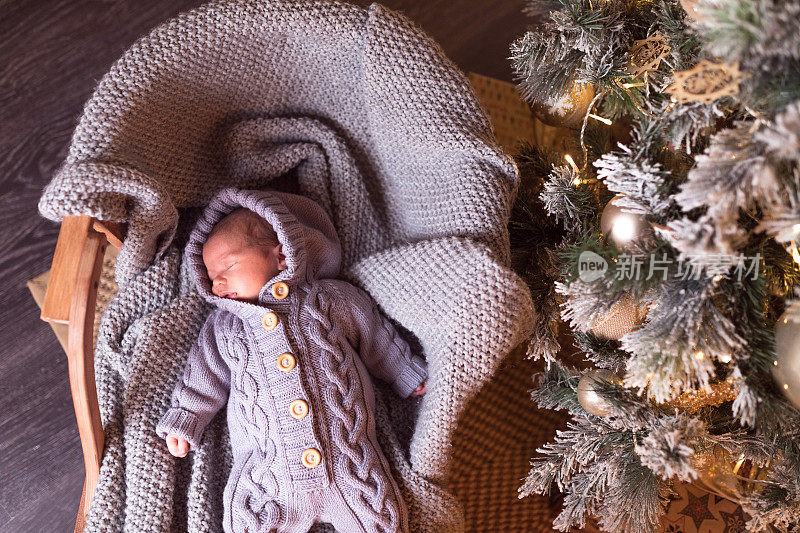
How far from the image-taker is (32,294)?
5.27 feet

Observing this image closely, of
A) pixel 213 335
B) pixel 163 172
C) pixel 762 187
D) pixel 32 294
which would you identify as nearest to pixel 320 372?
pixel 213 335

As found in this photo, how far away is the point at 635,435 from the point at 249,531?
2.52ft

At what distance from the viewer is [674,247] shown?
0.71 meters

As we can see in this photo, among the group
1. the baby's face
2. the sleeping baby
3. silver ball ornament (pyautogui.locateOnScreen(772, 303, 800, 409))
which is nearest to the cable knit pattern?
the sleeping baby

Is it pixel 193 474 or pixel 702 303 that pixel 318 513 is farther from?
pixel 702 303

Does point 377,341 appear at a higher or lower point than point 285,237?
lower

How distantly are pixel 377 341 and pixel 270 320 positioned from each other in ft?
0.82

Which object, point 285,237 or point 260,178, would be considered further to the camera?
point 260,178

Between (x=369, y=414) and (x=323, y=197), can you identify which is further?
(x=323, y=197)

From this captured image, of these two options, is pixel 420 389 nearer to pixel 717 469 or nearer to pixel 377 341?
pixel 377 341

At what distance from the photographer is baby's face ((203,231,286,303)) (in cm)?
121

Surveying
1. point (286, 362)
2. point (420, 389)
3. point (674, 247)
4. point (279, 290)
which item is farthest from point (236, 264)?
point (674, 247)

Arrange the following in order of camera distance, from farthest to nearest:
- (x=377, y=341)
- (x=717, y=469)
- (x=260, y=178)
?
(x=260, y=178) → (x=377, y=341) → (x=717, y=469)

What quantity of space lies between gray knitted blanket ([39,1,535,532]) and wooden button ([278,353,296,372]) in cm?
24
